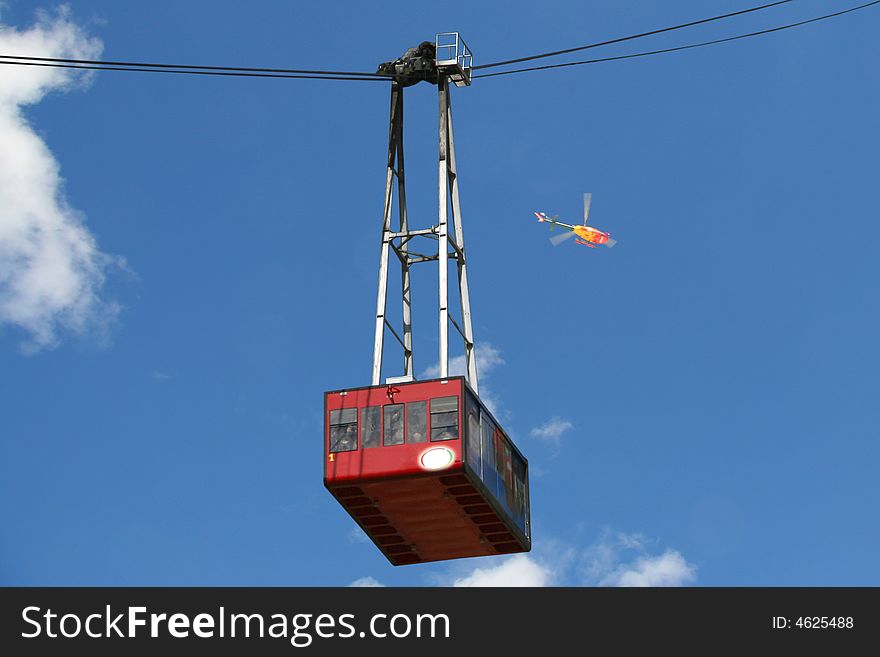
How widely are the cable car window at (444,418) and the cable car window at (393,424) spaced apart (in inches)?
46.9

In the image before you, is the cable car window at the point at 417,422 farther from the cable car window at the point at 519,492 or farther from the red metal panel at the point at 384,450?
the cable car window at the point at 519,492

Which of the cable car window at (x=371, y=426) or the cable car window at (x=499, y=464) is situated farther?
the cable car window at (x=499, y=464)

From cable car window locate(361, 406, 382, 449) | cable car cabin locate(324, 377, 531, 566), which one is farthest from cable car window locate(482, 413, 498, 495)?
cable car window locate(361, 406, 382, 449)

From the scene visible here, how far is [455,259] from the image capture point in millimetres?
84812

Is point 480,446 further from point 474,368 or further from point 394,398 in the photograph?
point 474,368

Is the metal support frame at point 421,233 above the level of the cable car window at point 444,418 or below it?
→ above

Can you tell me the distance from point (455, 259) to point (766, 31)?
50.5 feet

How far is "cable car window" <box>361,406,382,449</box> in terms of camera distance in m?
73.5

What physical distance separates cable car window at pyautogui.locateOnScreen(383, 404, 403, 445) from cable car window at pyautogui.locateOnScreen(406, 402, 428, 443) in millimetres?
277

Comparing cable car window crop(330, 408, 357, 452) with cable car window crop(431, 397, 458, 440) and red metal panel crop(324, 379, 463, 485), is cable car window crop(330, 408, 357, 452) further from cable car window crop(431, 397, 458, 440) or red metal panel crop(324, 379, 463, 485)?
cable car window crop(431, 397, 458, 440)

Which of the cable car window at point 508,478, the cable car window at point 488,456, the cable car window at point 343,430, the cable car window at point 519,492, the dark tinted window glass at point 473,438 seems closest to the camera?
the dark tinted window glass at point 473,438

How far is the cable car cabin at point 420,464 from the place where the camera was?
2857 inches

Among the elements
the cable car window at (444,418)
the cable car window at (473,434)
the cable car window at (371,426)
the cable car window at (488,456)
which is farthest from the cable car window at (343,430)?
the cable car window at (488,456)

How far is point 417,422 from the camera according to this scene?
2881 inches
